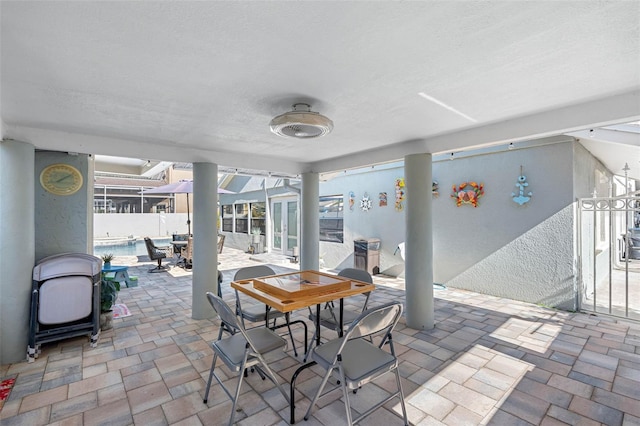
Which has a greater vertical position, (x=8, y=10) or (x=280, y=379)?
(x=8, y=10)

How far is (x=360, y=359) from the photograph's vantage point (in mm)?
2055

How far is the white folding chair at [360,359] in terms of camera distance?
185cm

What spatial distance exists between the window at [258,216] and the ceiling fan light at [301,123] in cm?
827

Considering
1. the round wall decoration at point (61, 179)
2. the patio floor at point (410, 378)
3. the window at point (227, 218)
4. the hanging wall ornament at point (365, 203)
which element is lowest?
the patio floor at point (410, 378)

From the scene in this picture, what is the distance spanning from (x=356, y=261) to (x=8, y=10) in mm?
6358

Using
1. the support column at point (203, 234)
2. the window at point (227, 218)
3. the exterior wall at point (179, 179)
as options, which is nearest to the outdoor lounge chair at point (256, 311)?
the support column at point (203, 234)

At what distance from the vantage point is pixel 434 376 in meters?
2.60

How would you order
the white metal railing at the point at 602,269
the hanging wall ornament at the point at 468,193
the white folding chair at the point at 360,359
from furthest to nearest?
the hanging wall ornament at the point at 468,193
the white metal railing at the point at 602,269
the white folding chair at the point at 360,359

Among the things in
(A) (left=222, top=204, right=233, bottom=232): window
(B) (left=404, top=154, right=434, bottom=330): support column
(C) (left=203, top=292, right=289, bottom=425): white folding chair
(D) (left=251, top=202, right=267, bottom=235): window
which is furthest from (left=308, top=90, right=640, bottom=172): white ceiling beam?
(A) (left=222, top=204, right=233, bottom=232): window

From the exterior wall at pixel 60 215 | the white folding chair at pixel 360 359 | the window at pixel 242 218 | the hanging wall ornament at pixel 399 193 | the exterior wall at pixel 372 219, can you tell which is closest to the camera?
the white folding chair at pixel 360 359

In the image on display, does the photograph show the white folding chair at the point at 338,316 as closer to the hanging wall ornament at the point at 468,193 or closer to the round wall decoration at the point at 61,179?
the hanging wall ornament at the point at 468,193

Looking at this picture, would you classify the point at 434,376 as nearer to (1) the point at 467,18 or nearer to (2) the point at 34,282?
(1) the point at 467,18

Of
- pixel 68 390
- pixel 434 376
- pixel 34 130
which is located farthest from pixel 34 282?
pixel 434 376

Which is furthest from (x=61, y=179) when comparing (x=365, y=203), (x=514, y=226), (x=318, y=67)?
(x=514, y=226)
